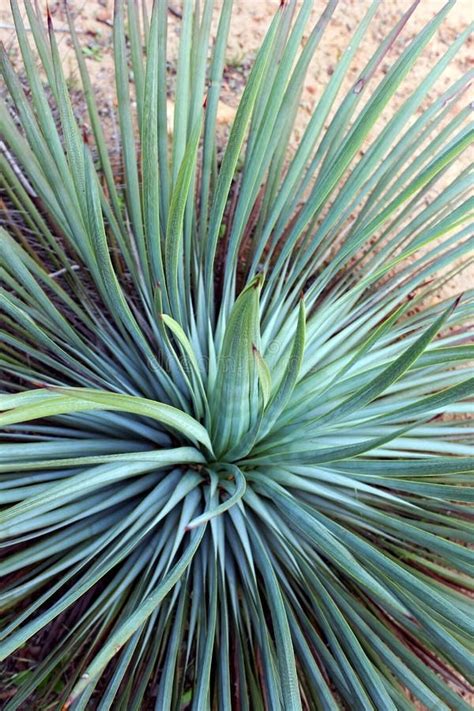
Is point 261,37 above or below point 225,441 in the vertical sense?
above

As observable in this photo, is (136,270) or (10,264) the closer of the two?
(10,264)

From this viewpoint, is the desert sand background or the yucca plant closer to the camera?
the yucca plant

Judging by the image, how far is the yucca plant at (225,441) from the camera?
963mm

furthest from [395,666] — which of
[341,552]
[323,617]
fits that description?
[341,552]

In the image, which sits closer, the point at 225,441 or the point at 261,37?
the point at 225,441

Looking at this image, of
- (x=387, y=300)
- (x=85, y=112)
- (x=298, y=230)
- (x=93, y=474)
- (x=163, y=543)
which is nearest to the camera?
(x=93, y=474)

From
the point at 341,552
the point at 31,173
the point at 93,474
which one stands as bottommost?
the point at 341,552

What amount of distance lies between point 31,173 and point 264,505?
798 millimetres

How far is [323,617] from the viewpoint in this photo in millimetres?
1077

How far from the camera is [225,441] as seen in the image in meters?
1.16

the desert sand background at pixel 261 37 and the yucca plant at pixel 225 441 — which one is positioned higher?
the desert sand background at pixel 261 37

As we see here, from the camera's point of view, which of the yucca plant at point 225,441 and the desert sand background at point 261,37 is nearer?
the yucca plant at point 225,441

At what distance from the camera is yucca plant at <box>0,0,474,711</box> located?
37.9 inches

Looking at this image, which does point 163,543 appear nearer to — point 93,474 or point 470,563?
point 93,474
